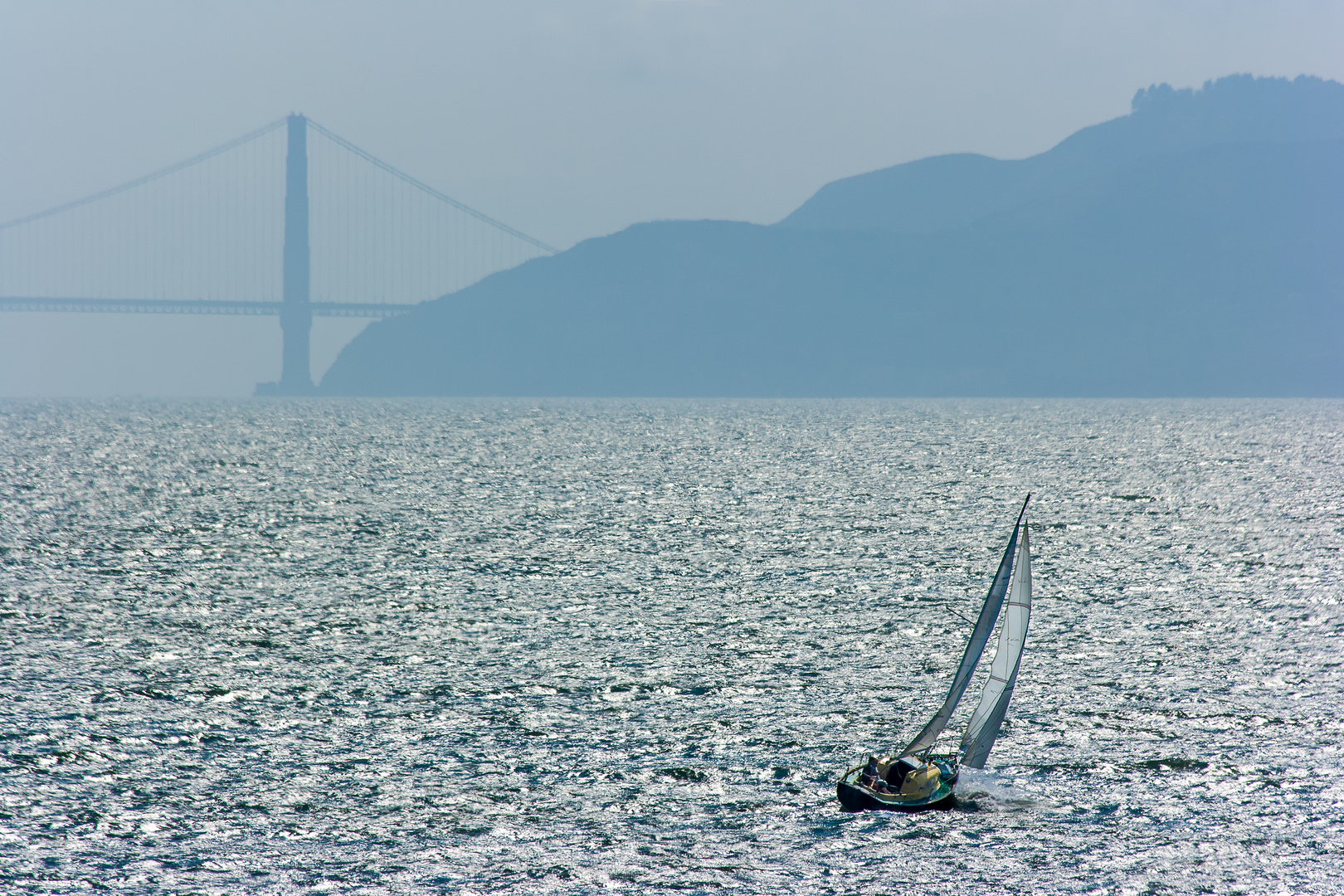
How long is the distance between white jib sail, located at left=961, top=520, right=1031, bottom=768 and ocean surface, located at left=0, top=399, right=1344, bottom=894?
2.43 ft

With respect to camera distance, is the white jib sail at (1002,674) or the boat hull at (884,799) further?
the boat hull at (884,799)

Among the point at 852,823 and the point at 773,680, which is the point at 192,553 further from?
the point at 852,823

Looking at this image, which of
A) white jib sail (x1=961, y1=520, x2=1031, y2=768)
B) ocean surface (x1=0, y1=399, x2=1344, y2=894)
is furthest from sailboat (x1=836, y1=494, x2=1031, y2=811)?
ocean surface (x1=0, y1=399, x2=1344, y2=894)

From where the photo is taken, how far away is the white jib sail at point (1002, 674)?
17797 millimetres

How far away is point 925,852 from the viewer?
16906mm

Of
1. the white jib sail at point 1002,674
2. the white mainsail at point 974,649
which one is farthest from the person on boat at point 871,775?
the white jib sail at point 1002,674

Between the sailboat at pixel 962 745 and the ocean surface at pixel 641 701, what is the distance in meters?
0.40

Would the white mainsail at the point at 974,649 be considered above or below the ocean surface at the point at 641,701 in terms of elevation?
above

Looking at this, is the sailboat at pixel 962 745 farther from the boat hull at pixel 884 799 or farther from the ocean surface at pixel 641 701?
the ocean surface at pixel 641 701

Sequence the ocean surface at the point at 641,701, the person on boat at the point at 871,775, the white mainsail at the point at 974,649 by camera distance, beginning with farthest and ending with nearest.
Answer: the person on boat at the point at 871,775 → the white mainsail at the point at 974,649 → the ocean surface at the point at 641,701

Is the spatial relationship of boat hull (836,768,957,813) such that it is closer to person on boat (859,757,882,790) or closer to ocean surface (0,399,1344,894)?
person on boat (859,757,882,790)

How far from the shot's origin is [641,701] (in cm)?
2336

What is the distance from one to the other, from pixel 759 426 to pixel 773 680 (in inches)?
5630

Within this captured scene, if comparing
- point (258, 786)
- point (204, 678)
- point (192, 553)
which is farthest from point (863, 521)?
point (258, 786)
